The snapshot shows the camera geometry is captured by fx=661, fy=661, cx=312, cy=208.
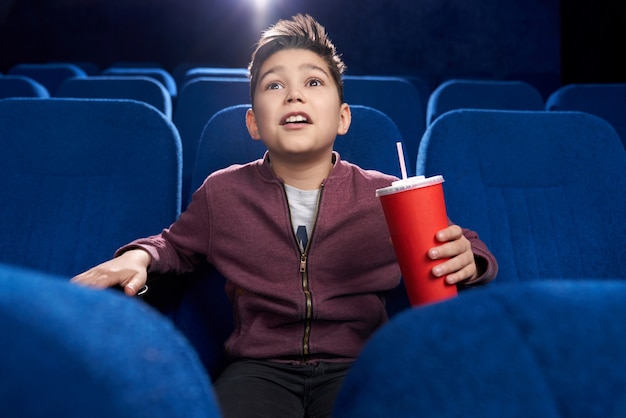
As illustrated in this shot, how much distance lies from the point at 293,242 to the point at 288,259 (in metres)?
0.03

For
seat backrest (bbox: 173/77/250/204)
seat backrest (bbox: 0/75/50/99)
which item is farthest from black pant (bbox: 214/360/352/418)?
seat backrest (bbox: 0/75/50/99)

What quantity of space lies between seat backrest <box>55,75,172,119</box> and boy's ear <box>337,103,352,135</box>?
46.7 inches

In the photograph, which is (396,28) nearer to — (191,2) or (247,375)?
(191,2)

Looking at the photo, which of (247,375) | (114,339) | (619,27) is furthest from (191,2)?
(114,339)

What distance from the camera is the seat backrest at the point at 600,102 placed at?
2.57m

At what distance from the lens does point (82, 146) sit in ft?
4.45

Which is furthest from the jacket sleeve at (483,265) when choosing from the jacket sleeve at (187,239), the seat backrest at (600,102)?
the seat backrest at (600,102)

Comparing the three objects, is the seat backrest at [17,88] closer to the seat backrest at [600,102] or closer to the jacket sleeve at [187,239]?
the jacket sleeve at [187,239]

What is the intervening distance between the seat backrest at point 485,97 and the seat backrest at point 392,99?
0.59 ft

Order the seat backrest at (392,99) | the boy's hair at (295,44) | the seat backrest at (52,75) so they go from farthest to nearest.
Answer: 1. the seat backrest at (52,75)
2. the seat backrest at (392,99)
3. the boy's hair at (295,44)

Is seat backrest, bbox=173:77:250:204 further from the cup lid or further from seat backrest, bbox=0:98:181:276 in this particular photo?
the cup lid

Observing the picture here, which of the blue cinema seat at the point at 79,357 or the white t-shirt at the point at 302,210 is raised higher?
the blue cinema seat at the point at 79,357

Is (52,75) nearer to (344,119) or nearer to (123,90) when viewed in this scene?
(123,90)

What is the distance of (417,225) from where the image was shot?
0.86 meters
